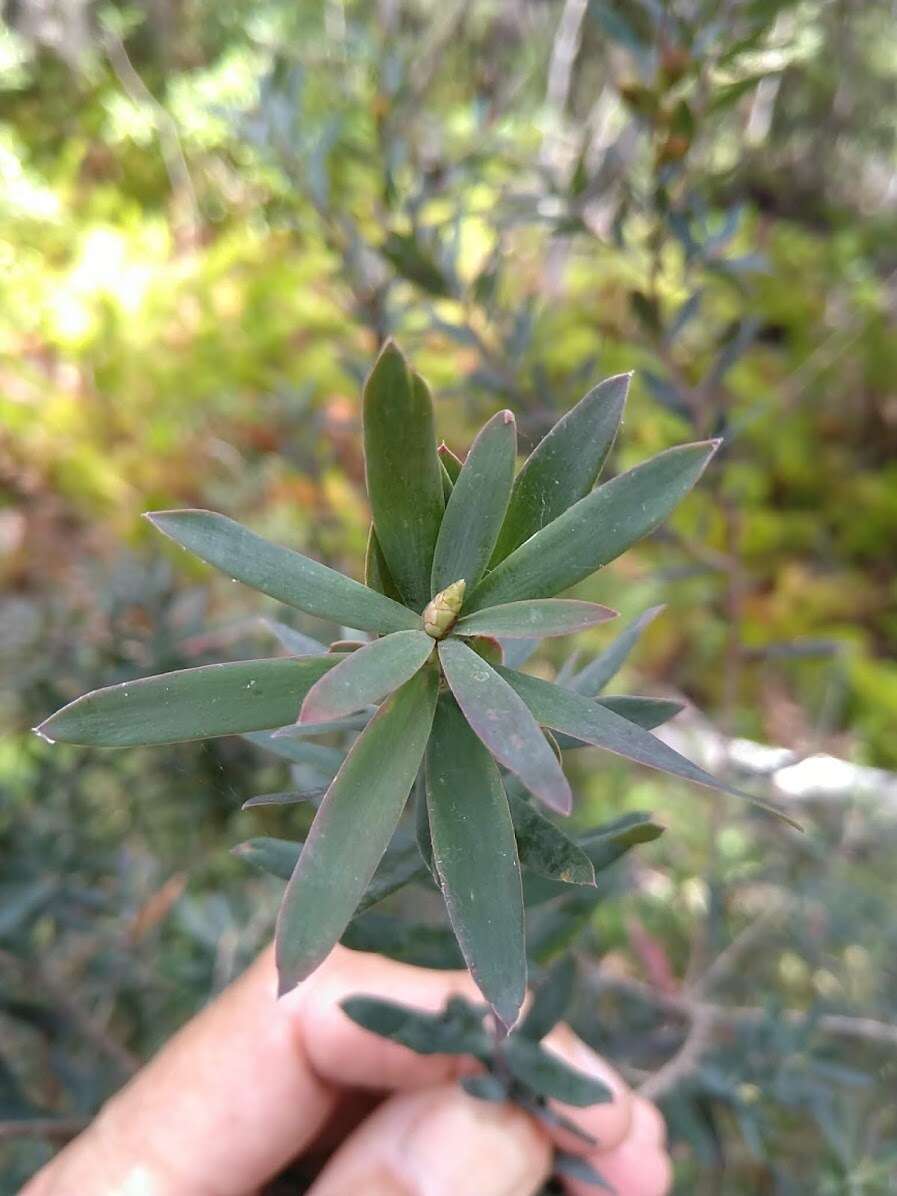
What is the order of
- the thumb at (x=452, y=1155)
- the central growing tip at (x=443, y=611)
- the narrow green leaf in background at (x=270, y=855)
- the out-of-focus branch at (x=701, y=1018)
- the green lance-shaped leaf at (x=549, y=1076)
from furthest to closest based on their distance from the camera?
the out-of-focus branch at (x=701, y=1018) → the thumb at (x=452, y=1155) → the green lance-shaped leaf at (x=549, y=1076) → the narrow green leaf in background at (x=270, y=855) → the central growing tip at (x=443, y=611)

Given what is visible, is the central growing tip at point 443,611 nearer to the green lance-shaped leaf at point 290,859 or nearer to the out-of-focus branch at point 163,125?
the green lance-shaped leaf at point 290,859

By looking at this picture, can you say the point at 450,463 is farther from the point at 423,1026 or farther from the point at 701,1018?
the point at 701,1018

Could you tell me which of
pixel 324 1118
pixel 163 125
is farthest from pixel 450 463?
pixel 163 125

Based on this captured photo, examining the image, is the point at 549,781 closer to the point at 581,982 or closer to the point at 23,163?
the point at 581,982

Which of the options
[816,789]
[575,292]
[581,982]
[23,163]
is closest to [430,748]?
[581,982]

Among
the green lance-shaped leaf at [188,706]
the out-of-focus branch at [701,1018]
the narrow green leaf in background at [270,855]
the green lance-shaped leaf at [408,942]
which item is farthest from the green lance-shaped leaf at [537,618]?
the out-of-focus branch at [701,1018]
